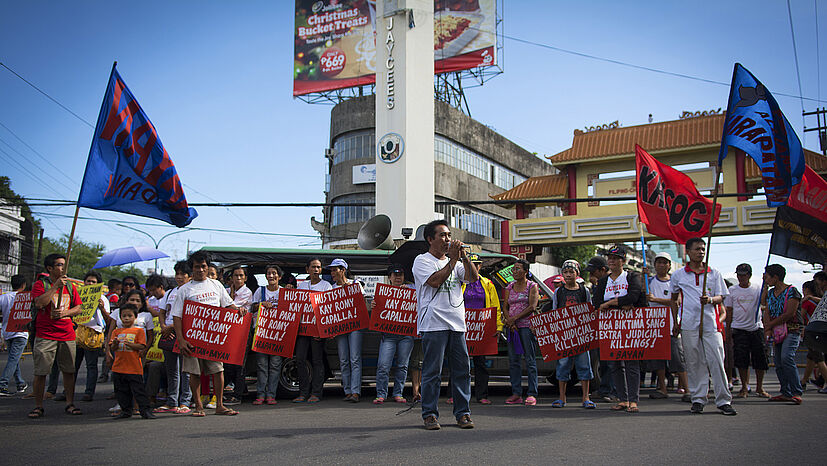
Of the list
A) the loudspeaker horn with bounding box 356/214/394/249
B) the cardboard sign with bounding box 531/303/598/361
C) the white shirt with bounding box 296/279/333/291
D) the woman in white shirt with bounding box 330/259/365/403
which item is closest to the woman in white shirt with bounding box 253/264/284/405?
the white shirt with bounding box 296/279/333/291

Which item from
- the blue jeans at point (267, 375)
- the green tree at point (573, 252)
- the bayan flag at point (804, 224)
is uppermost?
the green tree at point (573, 252)

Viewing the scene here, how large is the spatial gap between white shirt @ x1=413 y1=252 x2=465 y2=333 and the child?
317 centimetres

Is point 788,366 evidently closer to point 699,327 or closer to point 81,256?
point 699,327

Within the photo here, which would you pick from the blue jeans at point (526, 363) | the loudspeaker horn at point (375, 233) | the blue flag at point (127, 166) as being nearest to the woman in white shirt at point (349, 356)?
the blue jeans at point (526, 363)

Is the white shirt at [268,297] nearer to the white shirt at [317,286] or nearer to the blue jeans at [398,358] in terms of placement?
the white shirt at [317,286]

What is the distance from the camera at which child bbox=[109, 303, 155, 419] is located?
735cm

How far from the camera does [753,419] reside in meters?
6.85

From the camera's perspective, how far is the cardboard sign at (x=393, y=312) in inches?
356

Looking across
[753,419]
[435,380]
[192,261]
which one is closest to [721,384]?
[753,419]

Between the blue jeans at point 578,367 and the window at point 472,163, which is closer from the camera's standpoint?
the blue jeans at point 578,367

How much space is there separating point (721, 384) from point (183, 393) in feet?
19.7

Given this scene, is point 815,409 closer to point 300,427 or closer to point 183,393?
point 300,427

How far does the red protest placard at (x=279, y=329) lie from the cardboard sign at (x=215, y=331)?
0.83 meters

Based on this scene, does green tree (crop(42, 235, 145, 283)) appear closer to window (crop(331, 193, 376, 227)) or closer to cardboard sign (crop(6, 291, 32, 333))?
window (crop(331, 193, 376, 227))
